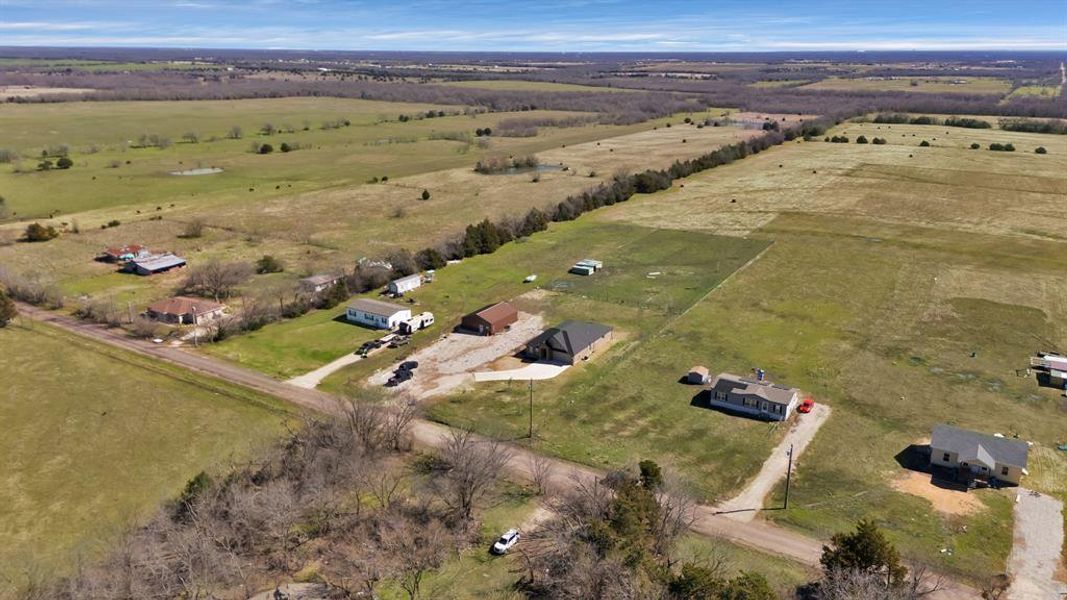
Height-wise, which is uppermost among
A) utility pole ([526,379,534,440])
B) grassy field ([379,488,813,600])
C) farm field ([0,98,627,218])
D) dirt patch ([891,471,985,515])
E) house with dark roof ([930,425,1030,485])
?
farm field ([0,98,627,218])

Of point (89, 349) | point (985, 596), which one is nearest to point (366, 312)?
point (89, 349)

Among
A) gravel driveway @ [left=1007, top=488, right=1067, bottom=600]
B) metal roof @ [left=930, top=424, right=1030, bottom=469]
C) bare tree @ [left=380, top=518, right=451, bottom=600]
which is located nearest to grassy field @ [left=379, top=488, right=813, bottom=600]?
bare tree @ [left=380, top=518, right=451, bottom=600]

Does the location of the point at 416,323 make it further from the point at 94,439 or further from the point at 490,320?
the point at 94,439

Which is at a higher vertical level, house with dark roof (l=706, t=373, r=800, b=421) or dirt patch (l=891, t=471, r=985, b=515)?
house with dark roof (l=706, t=373, r=800, b=421)

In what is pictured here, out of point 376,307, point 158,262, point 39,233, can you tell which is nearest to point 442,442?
point 376,307

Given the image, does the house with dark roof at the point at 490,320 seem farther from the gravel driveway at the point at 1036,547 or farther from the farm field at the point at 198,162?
the farm field at the point at 198,162

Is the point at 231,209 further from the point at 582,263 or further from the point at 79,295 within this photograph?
the point at 582,263

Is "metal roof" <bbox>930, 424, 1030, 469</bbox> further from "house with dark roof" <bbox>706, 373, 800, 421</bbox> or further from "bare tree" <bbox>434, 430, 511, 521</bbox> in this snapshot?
"bare tree" <bbox>434, 430, 511, 521</bbox>

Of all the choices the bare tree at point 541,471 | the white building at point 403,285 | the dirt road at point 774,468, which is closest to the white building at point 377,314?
the white building at point 403,285
